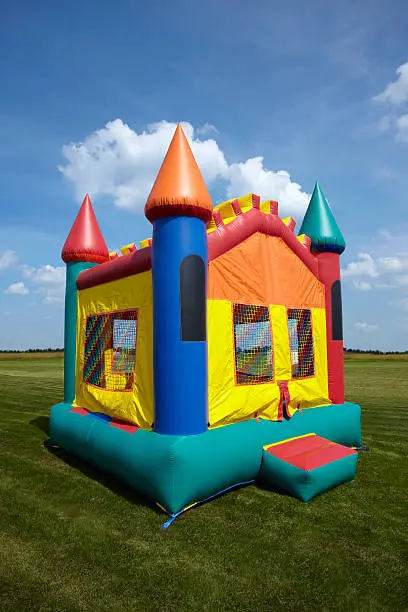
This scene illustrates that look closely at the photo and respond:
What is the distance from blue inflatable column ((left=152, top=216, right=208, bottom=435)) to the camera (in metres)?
3.70

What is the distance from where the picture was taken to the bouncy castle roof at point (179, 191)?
3.80 m

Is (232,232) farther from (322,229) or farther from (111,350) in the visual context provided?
(111,350)

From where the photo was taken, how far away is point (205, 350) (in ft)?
12.7

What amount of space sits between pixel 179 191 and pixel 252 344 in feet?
6.29

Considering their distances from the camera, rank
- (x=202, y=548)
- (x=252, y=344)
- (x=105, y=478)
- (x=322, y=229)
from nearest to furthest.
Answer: (x=202, y=548)
(x=105, y=478)
(x=252, y=344)
(x=322, y=229)

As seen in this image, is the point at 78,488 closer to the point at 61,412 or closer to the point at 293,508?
the point at 61,412

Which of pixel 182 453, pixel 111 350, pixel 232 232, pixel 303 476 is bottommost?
pixel 303 476

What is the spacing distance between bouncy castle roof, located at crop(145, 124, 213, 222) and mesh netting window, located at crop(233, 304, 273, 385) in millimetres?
1214

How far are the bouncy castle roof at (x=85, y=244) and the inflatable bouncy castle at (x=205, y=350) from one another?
0.02 m

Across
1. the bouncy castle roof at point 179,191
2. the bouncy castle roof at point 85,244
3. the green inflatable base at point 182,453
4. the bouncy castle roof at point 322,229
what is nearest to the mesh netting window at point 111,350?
the green inflatable base at point 182,453

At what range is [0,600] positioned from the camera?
2361mm

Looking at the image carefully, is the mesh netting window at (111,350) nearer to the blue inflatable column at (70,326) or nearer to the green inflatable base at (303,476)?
the blue inflatable column at (70,326)

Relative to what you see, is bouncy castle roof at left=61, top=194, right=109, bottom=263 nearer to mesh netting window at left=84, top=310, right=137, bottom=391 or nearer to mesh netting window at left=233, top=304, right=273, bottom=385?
mesh netting window at left=84, top=310, right=137, bottom=391

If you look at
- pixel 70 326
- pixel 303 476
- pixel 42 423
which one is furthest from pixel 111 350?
pixel 42 423
